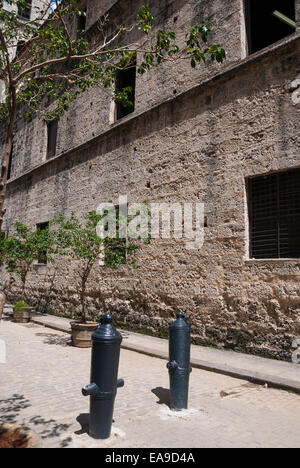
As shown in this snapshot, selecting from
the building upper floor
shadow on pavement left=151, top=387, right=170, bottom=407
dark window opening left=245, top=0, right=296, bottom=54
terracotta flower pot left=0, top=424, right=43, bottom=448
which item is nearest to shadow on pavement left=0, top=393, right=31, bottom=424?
terracotta flower pot left=0, top=424, right=43, bottom=448

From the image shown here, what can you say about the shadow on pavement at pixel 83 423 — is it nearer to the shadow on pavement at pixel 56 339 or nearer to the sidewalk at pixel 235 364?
the sidewalk at pixel 235 364

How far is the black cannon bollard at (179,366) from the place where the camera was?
3.73m

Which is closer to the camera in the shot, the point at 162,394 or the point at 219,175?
the point at 162,394

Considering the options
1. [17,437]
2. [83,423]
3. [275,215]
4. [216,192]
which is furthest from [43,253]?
[17,437]

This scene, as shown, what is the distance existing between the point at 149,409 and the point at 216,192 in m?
4.54

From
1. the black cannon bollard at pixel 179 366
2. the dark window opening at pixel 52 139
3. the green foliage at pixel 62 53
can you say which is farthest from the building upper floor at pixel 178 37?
the black cannon bollard at pixel 179 366

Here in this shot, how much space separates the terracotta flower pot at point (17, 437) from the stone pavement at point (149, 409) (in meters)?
0.10

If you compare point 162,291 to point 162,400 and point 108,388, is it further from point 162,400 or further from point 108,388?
point 108,388

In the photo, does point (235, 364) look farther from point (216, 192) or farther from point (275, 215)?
point (216, 192)

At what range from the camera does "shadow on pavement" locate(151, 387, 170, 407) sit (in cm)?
399

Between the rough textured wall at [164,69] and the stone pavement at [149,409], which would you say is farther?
the rough textured wall at [164,69]

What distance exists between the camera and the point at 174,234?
789 cm

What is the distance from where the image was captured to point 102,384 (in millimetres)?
2996
